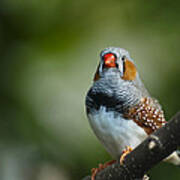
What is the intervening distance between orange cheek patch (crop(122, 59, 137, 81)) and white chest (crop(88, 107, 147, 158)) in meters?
0.33

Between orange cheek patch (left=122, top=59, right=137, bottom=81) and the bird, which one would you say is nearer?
the bird

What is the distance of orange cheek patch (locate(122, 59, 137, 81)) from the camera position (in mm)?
3238

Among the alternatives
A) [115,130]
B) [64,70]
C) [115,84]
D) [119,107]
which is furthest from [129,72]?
[64,70]

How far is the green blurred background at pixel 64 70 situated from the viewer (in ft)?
15.3

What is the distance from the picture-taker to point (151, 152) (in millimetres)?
2328

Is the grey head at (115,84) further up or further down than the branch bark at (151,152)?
further up

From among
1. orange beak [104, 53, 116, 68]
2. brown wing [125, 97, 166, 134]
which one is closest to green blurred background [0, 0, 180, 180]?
brown wing [125, 97, 166, 134]

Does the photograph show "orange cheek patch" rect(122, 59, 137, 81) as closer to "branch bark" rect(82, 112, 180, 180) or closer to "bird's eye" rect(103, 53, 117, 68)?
"bird's eye" rect(103, 53, 117, 68)

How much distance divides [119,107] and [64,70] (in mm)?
1882

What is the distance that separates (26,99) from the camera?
15.8ft

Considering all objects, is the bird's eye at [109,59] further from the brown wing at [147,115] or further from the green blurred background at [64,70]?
the green blurred background at [64,70]

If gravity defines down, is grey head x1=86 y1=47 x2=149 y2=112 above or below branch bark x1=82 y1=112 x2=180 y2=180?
above

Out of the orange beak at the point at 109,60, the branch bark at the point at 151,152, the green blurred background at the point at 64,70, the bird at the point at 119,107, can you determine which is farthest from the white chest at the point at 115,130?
the green blurred background at the point at 64,70

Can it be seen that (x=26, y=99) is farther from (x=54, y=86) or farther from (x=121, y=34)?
(x=121, y=34)
